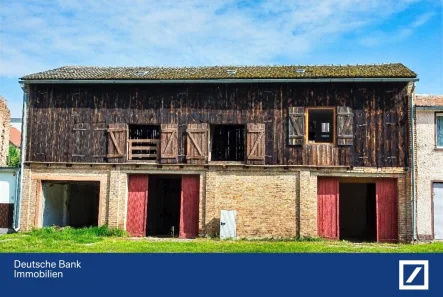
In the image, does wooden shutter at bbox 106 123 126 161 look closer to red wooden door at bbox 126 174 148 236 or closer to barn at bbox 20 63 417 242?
barn at bbox 20 63 417 242

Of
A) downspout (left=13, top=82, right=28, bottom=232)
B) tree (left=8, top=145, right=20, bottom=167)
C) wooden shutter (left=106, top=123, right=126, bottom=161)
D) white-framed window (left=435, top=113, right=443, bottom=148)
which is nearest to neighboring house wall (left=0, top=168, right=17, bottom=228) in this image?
downspout (left=13, top=82, right=28, bottom=232)

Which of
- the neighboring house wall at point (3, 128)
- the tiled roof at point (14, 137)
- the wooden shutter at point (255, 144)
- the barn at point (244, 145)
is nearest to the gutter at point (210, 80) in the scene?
the barn at point (244, 145)

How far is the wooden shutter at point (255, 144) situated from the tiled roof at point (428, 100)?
6267 millimetres

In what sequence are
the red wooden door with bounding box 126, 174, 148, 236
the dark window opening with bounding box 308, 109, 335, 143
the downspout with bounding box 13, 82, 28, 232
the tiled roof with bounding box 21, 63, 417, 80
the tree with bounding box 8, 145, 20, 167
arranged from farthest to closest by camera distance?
the tree with bounding box 8, 145, 20, 167, the dark window opening with bounding box 308, 109, 335, 143, the downspout with bounding box 13, 82, 28, 232, the red wooden door with bounding box 126, 174, 148, 236, the tiled roof with bounding box 21, 63, 417, 80

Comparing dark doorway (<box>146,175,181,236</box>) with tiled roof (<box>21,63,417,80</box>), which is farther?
dark doorway (<box>146,175,181,236</box>)

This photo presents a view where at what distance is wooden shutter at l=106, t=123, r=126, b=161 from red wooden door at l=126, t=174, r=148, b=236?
1.07 m

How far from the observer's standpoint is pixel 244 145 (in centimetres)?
2020

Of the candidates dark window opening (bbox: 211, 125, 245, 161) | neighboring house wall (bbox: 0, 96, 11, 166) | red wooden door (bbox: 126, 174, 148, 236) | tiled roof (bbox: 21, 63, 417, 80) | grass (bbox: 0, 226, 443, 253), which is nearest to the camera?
grass (bbox: 0, 226, 443, 253)

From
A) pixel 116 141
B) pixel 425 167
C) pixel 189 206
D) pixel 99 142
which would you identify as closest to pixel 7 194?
pixel 99 142

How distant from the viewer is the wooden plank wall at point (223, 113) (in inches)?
770

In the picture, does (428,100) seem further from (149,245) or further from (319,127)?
(149,245)

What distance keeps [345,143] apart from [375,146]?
1145 millimetres

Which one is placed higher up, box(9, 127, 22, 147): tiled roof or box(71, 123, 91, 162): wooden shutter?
box(9, 127, 22, 147): tiled roof

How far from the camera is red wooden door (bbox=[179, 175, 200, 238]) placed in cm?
2002
